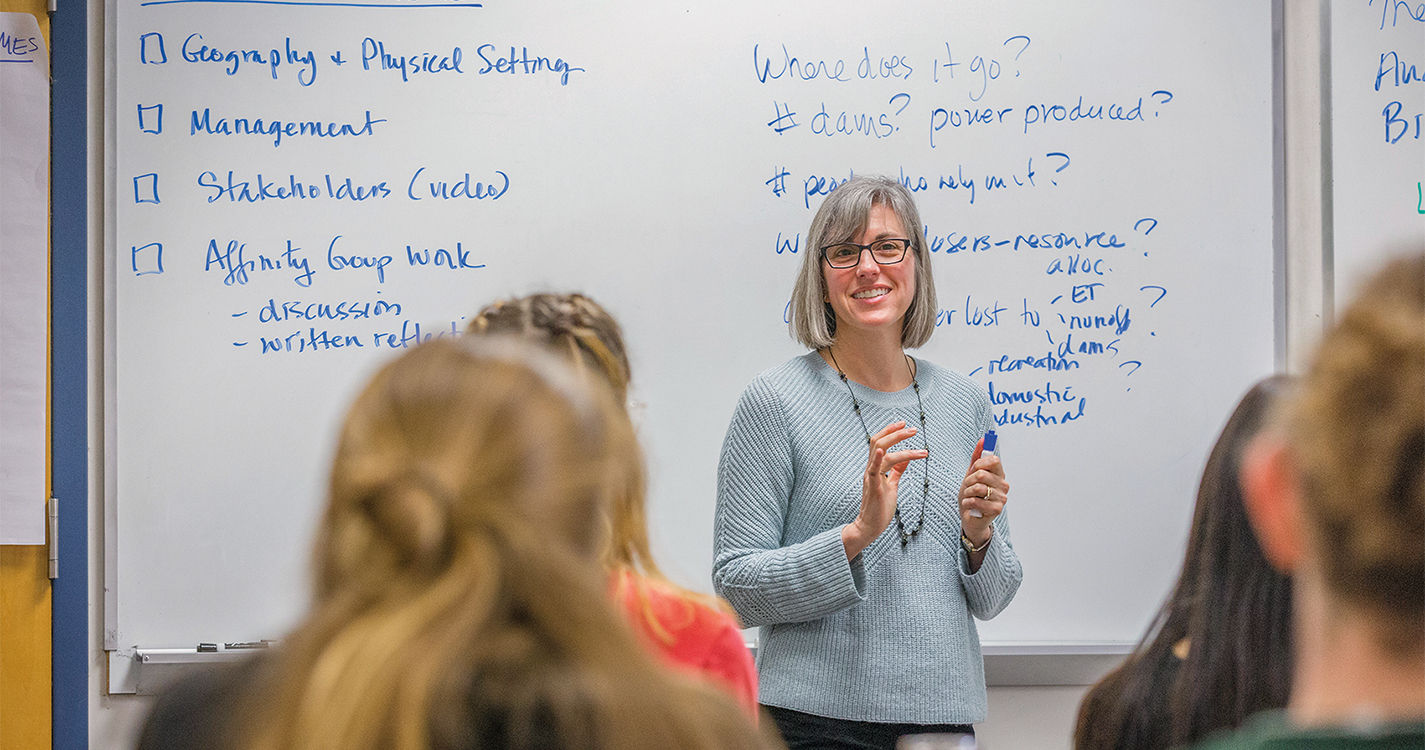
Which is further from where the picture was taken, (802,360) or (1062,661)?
(1062,661)

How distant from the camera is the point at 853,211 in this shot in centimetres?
172

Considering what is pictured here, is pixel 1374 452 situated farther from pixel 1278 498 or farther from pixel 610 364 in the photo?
pixel 610 364

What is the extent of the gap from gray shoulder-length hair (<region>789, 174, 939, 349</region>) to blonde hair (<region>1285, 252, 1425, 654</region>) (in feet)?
3.78

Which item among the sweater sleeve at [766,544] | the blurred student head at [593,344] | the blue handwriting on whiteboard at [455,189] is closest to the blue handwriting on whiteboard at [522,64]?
the blue handwriting on whiteboard at [455,189]

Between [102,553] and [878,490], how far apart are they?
60.0 inches

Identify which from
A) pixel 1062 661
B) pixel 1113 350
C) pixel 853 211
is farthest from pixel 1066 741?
pixel 853 211

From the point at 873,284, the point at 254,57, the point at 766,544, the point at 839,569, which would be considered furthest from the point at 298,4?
the point at 839,569

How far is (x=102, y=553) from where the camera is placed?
2014mm

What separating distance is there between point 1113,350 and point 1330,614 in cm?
158

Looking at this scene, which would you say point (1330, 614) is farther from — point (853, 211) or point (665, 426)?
point (665, 426)

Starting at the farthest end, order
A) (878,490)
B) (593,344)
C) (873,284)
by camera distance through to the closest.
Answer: (873,284) < (878,490) < (593,344)

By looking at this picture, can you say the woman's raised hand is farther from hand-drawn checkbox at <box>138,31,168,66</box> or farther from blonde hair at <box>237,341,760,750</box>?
hand-drawn checkbox at <box>138,31,168,66</box>

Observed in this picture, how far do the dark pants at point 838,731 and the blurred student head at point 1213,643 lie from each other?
0.60 meters

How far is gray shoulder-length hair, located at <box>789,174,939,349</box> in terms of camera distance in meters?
1.73
